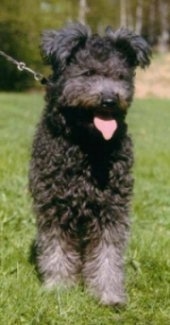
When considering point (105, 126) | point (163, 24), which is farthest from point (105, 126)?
point (163, 24)

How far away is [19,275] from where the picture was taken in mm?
6004

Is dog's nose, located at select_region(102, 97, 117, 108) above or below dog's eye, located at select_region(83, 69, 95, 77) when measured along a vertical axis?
below

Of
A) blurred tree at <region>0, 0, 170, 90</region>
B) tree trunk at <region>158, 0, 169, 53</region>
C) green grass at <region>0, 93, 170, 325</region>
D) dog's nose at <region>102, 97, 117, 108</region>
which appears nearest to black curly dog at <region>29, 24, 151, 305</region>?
dog's nose at <region>102, 97, 117, 108</region>

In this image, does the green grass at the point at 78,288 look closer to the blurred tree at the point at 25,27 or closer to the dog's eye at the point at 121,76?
the dog's eye at the point at 121,76

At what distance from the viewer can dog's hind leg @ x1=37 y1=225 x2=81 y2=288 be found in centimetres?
582

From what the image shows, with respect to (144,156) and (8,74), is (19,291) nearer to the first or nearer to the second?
(144,156)

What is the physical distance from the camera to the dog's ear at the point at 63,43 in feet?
18.0

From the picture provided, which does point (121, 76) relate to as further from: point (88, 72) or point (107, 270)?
point (107, 270)

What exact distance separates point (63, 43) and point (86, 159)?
0.91 m

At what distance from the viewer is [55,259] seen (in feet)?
19.2

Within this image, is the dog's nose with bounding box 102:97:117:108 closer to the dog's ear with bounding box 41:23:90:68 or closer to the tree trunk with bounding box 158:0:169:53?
the dog's ear with bounding box 41:23:90:68

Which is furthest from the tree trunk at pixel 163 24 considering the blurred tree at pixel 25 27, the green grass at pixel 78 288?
the green grass at pixel 78 288

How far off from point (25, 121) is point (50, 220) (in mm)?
16439

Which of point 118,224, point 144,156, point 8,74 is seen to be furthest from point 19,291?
point 8,74
